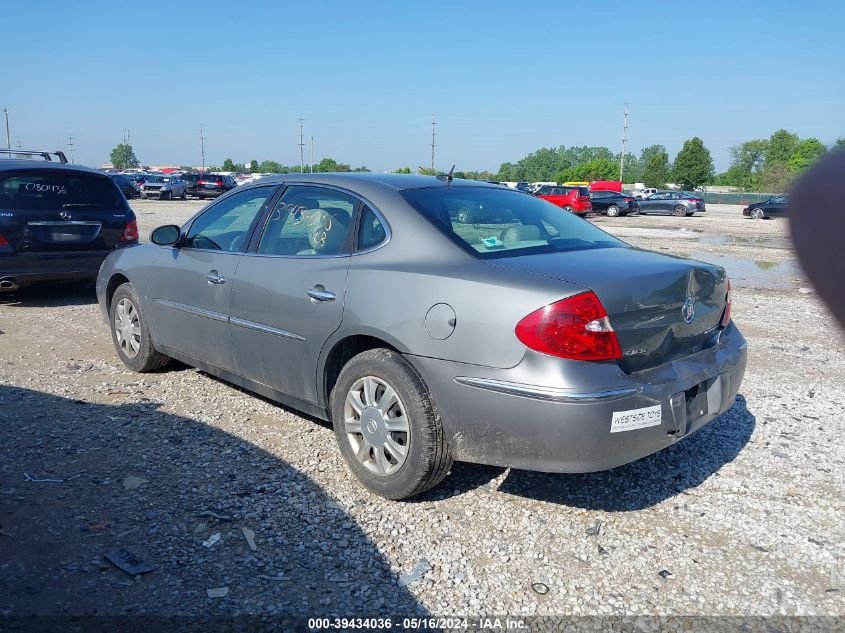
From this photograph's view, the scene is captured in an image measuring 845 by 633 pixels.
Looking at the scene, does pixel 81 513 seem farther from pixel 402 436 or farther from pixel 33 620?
pixel 402 436

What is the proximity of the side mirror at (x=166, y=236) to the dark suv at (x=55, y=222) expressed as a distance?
3717 millimetres

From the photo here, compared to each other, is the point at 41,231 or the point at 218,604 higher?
the point at 41,231

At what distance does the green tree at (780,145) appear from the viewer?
9219cm

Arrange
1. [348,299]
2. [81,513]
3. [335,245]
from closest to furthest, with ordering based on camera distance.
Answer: [81,513], [348,299], [335,245]

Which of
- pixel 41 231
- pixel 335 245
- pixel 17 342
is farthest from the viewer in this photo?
pixel 41 231

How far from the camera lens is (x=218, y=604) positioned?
2.90 meters

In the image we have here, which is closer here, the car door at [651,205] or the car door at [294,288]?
the car door at [294,288]

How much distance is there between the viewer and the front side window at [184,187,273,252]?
4883 mm

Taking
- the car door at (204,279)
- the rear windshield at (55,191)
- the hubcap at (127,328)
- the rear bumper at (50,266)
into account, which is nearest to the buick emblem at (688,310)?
the car door at (204,279)

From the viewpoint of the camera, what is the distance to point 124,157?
168 meters

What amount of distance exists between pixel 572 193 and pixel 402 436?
3208cm

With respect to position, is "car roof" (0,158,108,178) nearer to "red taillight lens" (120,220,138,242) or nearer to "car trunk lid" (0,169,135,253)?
"car trunk lid" (0,169,135,253)

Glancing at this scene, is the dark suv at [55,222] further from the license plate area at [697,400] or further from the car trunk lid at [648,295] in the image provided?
the license plate area at [697,400]

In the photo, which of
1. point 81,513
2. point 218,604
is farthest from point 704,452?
point 81,513
